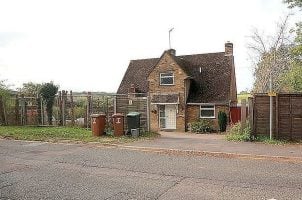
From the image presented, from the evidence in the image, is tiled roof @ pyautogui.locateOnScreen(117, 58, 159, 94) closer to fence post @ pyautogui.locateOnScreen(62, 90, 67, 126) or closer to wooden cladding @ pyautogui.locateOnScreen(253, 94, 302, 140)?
fence post @ pyautogui.locateOnScreen(62, 90, 67, 126)

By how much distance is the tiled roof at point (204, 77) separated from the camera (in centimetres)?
3189

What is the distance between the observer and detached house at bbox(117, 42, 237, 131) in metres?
31.6

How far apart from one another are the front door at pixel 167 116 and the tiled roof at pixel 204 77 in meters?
1.88

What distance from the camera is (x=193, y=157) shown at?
12.2 meters

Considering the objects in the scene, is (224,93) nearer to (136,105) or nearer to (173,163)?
(136,105)

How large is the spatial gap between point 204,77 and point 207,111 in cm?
387

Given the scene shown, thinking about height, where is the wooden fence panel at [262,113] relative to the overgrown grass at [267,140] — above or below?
above

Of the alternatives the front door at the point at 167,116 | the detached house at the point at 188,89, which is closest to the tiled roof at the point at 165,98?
the detached house at the point at 188,89

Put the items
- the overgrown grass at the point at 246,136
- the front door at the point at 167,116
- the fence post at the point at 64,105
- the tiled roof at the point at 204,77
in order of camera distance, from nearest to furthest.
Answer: the overgrown grass at the point at 246,136
the fence post at the point at 64,105
the tiled roof at the point at 204,77
the front door at the point at 167,116

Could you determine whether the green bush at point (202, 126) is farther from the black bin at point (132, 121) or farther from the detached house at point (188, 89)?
the black bin at point (132, 121)

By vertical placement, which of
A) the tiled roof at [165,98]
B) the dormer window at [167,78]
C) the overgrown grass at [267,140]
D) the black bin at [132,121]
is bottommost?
the overgrown grass at [267,140]

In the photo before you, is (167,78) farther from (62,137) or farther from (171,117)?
(62,137)

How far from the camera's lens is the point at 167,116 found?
107 feet

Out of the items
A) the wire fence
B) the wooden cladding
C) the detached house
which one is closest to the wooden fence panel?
the wooden cladding
